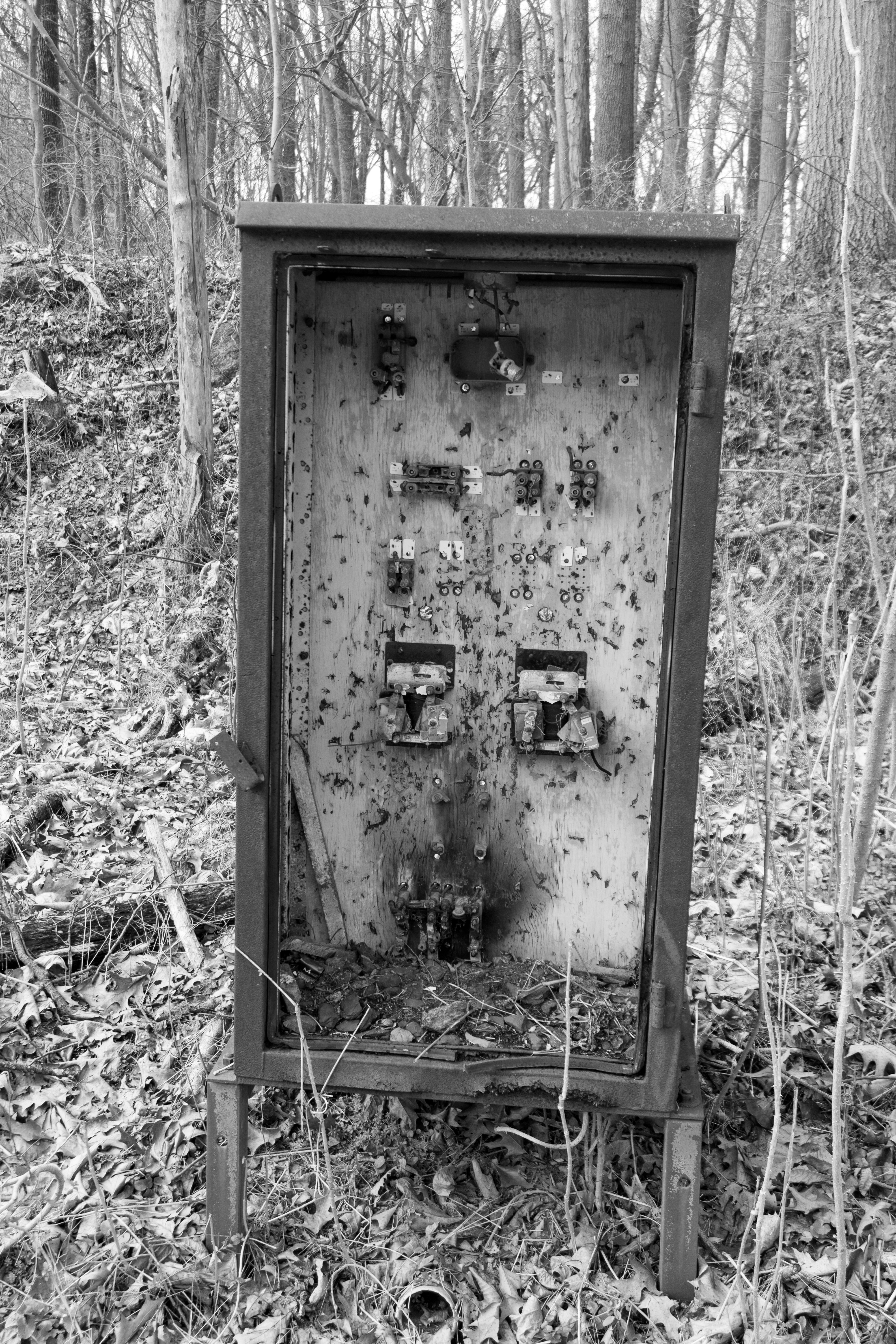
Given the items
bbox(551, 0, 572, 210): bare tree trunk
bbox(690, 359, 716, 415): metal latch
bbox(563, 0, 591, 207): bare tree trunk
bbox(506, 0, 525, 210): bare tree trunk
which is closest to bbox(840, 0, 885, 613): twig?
bbox(690, 359, 716, 415): metal latch

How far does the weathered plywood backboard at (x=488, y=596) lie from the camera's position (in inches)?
111

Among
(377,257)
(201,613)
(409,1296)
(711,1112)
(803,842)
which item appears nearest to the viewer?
(377,257)

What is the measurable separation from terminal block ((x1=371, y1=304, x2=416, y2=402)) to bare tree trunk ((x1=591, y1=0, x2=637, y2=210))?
759 centimetres

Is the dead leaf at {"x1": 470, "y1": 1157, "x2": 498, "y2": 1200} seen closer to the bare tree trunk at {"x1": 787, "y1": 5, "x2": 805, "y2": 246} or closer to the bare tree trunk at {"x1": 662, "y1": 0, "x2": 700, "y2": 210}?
the bare tree trunk at {"x1": 662, "y1": 0, "x2": 700, "y2": 210}

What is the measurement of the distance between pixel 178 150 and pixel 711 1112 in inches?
232

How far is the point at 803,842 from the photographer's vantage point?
4188 millimetres

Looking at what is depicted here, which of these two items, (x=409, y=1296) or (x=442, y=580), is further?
(x=442, y=580)

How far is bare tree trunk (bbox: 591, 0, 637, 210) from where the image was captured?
31.4 ft

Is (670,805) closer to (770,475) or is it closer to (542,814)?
(542,814)

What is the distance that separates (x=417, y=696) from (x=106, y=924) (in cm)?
154

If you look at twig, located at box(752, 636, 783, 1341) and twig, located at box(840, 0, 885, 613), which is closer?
twig, located at box(840, 0, 885, 613)

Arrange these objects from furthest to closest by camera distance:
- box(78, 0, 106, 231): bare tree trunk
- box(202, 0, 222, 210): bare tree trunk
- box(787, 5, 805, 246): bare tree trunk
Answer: box(787, 5, 805, 246): bare tree trunk, box(78, 0, 106, 231): bare tree trunk, box(202, 0, 222, 210): bare tree trunk

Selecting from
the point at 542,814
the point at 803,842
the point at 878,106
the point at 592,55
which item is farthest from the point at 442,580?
the point at 592,55

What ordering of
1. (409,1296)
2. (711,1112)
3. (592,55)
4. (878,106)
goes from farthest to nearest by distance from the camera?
(592,55)
(878,106)
(711,1112)
(409,1296)
